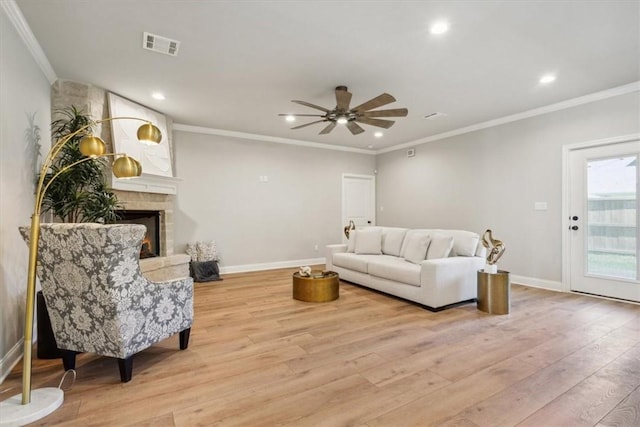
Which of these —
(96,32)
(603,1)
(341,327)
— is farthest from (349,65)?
(341,327)

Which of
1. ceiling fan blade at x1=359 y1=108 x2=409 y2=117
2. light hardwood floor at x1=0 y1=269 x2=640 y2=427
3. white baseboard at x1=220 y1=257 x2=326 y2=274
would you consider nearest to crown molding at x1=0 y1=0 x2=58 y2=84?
light hardwood floor at x1=0 y1=269 x2=640 y2=427

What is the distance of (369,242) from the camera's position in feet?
16.5

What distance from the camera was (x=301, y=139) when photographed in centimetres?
647

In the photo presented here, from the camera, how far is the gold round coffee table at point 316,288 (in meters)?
3.92

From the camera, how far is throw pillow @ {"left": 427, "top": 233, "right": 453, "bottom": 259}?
3990 millimetres

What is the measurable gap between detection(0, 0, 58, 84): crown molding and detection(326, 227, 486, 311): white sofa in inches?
171

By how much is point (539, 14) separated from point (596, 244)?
3.31 meters

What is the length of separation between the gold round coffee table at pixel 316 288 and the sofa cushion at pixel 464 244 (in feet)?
5.57

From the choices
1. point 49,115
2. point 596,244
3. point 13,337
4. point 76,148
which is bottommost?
point 13,337

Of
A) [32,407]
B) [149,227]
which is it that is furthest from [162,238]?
[32,407]

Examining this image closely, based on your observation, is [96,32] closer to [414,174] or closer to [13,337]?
[13,337]

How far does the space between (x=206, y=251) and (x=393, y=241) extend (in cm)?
322

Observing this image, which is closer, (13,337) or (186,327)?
(13,337)

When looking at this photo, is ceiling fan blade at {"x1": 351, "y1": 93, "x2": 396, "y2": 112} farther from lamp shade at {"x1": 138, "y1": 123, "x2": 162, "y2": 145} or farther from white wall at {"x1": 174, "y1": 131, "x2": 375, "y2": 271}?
white wall at {"x1": 174, "y1": 131, "x2": 375, "y2": 271}
